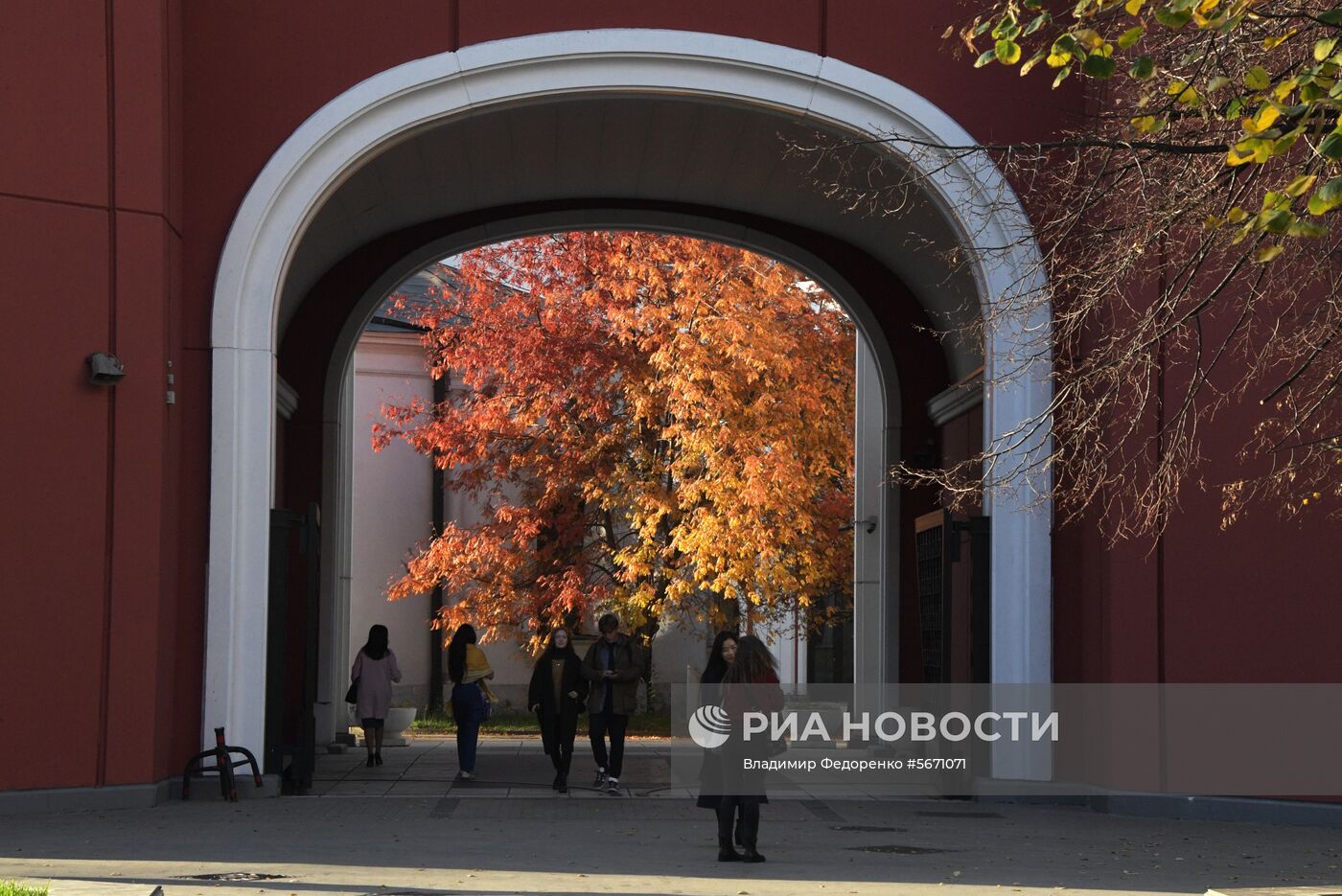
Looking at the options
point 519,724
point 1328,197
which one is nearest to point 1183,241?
point 1328,197

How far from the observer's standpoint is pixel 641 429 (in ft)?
84.4

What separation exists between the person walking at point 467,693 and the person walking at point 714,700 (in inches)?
219

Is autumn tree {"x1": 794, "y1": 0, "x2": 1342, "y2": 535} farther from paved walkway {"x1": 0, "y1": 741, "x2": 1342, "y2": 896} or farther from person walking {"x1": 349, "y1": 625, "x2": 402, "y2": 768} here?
person walking {"x1": 349, "y1": 625, "x2": 402, "y2": 768}

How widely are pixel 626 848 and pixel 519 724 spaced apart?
17392 millimetres

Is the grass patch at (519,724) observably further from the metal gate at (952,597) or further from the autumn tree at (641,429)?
the metal gate at (952,597)

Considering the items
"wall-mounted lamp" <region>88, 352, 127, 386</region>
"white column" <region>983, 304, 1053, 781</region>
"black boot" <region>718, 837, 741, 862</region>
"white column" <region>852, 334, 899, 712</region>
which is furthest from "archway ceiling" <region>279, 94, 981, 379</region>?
"black boot" <region>718, 837, 741, 862</region>

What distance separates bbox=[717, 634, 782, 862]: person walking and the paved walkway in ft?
0.66

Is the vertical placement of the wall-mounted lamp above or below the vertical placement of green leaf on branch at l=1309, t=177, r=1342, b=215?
above

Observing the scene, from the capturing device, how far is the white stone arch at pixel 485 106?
13.9m

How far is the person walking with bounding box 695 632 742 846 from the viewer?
34.0ft

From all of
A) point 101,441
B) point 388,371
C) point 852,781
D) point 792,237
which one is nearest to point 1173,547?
point 852,781

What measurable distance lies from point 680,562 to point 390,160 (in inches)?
407

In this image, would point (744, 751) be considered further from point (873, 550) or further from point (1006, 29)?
point (873, 550)

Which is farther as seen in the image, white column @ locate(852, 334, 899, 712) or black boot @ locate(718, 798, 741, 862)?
white column @ locate(852, 334, 899, 712)
